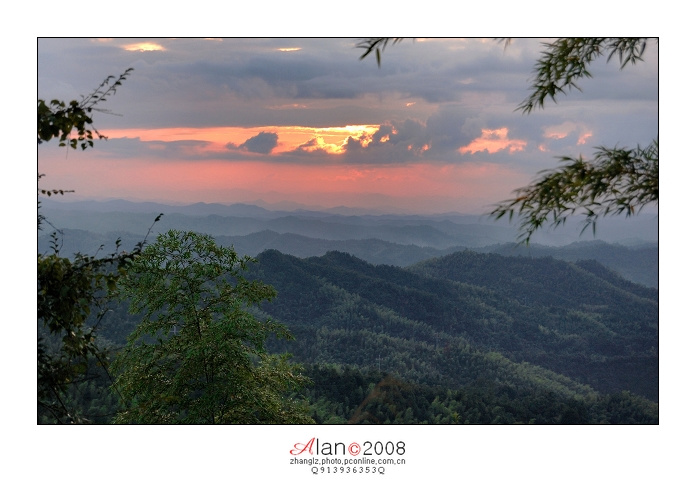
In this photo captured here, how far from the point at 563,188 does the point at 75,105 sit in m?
2.91

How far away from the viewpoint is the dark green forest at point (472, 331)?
15.5m

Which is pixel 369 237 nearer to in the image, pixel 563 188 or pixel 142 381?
pixel 142 381

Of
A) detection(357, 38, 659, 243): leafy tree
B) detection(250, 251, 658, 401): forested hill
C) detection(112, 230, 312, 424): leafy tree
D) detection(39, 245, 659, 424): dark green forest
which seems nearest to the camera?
detection(357, 38, 659, 243): leafy tree

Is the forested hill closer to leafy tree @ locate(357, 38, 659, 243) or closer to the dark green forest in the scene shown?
the dark green forest

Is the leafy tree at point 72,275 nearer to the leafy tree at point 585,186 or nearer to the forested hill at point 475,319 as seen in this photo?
the leafy tree at point 585,186

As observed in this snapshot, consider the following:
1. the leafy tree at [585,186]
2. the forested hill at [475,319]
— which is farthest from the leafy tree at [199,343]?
the forested hill at [475,319]

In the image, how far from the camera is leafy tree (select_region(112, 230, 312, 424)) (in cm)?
651

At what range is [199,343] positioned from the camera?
6383 millimetres

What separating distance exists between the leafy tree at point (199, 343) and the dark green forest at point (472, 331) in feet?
16.2

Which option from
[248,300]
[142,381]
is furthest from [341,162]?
[142,381]

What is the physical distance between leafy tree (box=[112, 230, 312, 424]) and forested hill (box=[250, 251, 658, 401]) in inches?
521

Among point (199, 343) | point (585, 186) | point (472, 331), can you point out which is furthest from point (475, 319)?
point (585, 186)

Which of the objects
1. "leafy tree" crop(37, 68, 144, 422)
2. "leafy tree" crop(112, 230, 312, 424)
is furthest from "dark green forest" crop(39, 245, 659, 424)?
"leafy tree" crop(37, 68, 144, 422)

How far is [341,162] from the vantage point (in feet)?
38.5
